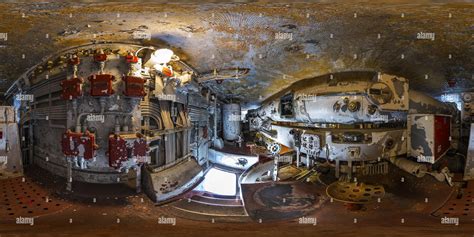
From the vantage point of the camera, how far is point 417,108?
182cm

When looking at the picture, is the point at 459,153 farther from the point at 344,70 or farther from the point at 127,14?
the point at 127,14

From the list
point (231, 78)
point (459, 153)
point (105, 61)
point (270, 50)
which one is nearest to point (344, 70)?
point (270, 50)

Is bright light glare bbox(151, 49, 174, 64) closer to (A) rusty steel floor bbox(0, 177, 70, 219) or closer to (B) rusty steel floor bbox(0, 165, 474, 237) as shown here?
(B) rusty steel floor bbox(0, 165, 474, 237)

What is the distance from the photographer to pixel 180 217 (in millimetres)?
1681

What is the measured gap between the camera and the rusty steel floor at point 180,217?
1.57 meters

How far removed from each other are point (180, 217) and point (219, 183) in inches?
16.6

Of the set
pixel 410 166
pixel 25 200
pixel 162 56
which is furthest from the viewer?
pixel 410 166

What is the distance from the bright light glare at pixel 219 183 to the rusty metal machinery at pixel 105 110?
26cm

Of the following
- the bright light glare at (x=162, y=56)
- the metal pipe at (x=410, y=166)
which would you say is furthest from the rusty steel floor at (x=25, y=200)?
the metal pipe at (x=410, y=166)

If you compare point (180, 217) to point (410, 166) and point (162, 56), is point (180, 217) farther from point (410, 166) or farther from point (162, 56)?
point (410, 166)

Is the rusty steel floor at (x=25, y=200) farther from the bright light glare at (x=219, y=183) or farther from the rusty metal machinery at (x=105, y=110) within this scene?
the bright light glare at (x=219, y=183)

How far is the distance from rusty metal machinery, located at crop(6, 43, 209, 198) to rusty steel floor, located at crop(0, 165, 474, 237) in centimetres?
15

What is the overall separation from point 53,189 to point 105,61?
104cm

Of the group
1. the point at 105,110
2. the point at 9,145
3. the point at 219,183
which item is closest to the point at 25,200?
the point at 9,145
